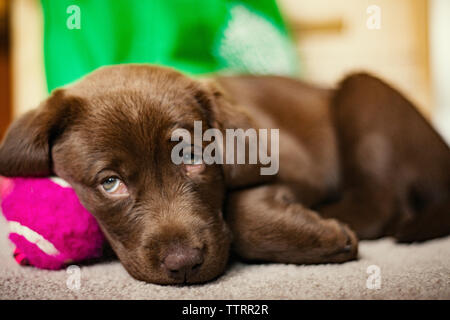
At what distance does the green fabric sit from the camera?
2654 millimetres

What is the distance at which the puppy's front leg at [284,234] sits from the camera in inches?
70.4

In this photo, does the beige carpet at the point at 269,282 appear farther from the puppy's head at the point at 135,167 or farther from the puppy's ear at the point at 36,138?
the puppy's ear at the point at 36,138

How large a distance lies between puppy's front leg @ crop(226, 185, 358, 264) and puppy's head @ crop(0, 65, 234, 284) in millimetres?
111

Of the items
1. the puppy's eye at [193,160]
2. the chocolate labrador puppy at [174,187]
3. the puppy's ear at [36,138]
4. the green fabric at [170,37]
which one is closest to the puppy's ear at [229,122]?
the chocolate labrador puppy at [174,187]

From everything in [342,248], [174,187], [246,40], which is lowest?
[342,248]

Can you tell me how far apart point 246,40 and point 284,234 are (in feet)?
6.09

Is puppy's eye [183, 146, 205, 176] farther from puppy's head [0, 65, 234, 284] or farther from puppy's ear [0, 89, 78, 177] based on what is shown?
puppy's ear [0, 89, 78, 177]

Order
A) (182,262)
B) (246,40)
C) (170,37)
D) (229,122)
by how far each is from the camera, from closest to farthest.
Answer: (182,262) < (229,122) < (170,37) < (246,40)

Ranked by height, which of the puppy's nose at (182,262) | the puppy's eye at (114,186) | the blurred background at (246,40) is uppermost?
the blurred background at (246,40)

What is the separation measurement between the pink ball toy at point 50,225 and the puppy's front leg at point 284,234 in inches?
21.2

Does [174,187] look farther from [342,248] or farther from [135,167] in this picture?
[342,248]

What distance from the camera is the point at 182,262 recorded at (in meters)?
1.49

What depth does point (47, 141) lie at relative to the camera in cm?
176

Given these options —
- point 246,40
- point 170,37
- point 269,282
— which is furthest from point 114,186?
point 246,40
